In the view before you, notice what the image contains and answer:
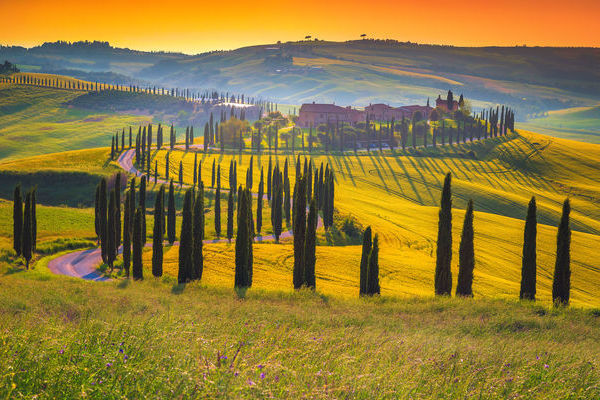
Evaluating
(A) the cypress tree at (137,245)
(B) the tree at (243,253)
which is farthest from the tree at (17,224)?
(B) the tree at (243,253)

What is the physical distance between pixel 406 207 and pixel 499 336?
9621 centimetres

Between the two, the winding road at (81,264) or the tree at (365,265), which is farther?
the winding road at (81,264)

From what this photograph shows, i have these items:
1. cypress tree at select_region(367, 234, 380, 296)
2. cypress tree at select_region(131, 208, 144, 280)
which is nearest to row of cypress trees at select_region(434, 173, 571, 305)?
cypress tree at select_region(367, 234, 380, 296)

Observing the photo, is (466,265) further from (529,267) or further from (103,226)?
(103,226)

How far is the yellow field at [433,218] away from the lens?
62250 mm

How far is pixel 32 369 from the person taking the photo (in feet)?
38.4

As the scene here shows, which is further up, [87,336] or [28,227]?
[87,336]

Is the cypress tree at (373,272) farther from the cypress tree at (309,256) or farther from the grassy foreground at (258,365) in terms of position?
the grassy foreground at (258,365)

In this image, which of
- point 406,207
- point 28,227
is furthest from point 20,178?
point 406,207

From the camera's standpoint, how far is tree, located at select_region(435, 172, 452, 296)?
49188 millimetres

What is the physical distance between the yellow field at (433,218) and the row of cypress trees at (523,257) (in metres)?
5.81

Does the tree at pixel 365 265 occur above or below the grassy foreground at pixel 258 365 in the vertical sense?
below

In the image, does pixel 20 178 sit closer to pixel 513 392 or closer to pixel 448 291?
pixel 448 291

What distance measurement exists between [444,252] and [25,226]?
54.7 metres
